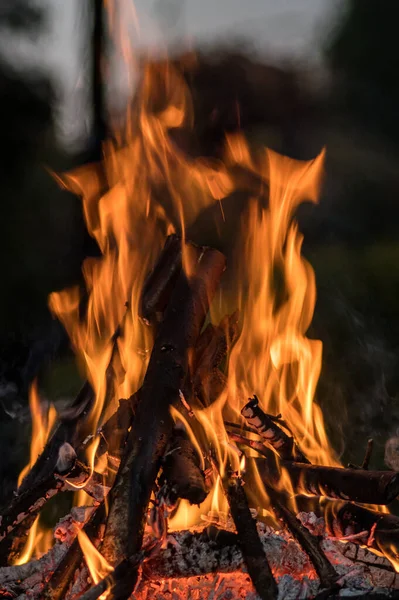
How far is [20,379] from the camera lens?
15.0 ft

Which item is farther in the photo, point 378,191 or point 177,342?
point 378,191

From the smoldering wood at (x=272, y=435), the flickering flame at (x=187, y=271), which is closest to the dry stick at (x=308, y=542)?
the flickering flame at (x=187, y=271)

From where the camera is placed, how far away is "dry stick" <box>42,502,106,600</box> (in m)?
1.91

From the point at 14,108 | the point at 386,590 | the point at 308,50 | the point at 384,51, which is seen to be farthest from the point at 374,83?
the point at 386,590

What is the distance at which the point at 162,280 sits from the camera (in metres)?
2.83

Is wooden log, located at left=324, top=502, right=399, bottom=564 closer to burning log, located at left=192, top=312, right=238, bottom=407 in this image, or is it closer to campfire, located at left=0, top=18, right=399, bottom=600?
campfire, located at left=0, top=18, right=399, bottom=600

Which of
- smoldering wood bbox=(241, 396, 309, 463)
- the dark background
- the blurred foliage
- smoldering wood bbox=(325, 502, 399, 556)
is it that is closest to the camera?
smoldering wood bbox=(325, 502, 399, 556)

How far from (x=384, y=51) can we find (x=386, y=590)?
4.54m

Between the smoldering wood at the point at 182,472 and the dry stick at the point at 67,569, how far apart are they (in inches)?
10.3

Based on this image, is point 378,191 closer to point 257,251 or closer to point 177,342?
point 257,251

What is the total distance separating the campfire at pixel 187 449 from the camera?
1953mm

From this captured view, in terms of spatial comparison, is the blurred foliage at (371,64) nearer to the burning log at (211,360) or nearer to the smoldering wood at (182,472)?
the burning log at (211,360)

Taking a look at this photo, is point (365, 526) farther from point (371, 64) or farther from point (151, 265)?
point (371, 64)

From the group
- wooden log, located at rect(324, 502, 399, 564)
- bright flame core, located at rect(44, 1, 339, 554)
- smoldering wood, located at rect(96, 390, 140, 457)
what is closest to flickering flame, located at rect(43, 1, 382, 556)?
bright flame core, located at rect(44, 1, 339, 554)
